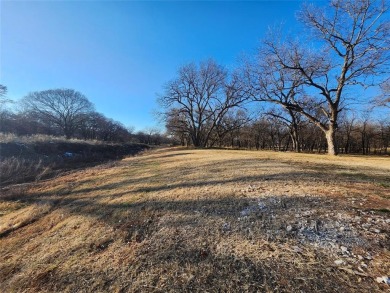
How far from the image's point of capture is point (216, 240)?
11.2 ft

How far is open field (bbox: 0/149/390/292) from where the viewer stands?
2.54 meters

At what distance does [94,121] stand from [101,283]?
244 ft

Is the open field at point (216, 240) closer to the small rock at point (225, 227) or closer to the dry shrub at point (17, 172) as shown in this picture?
the small rock at point (225, 227)

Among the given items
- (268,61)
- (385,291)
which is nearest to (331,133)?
(268,61)

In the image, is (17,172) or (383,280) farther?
(17,172)

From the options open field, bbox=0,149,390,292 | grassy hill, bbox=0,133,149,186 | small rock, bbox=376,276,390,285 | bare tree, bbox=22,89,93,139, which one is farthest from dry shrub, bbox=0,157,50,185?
bare tree, bbox=22,89,93,139

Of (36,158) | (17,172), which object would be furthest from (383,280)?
(36,158)

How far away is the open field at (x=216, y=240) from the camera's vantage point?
2537 mm

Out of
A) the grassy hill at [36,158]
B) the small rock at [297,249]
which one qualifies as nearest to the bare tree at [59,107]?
the grassy hill at [36,158]

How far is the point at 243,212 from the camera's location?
4.21 meters

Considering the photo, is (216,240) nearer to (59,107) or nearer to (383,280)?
(383,280)

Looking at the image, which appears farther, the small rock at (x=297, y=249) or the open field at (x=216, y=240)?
the small rock at (x=297, y=249)

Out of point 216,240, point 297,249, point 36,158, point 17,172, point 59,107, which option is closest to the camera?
point 297,249

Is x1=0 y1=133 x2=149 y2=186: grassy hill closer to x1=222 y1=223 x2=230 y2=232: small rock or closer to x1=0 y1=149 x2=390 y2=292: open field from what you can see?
x1=0 y1=149 x2=390 y2=292: open field
